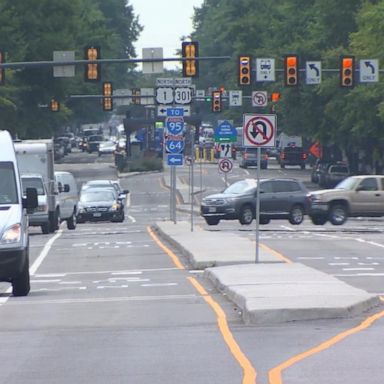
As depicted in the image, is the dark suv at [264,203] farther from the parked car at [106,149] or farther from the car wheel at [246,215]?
the parked car at [106,149]

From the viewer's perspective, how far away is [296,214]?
47.1 meters

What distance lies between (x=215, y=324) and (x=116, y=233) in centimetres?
2659

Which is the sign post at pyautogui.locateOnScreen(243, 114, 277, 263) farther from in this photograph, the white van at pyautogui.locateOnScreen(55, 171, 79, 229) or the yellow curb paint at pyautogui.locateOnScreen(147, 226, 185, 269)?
the white van at pyautogui.locateOnScreen(55, 171, 79, 229)

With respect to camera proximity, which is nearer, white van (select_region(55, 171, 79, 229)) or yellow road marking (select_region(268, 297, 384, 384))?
yellow road marking (select_region(268, 297, 384, 384))

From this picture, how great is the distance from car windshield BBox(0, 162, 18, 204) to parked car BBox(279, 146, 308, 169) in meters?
85.2

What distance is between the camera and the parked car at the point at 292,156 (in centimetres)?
10594

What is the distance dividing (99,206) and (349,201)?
10790 mm

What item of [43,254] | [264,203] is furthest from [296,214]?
[43,254]

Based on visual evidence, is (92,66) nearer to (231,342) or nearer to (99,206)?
(99,206)

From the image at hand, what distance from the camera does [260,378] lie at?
1144cm

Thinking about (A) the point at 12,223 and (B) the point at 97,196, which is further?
(B) the point at 97,196

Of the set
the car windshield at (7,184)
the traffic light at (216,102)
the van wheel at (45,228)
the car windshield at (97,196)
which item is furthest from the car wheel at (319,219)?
the car windshield at (7,184)

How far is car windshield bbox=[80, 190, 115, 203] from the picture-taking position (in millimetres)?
52844

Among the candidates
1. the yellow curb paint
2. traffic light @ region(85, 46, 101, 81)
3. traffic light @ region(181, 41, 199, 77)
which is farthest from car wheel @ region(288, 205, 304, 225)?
traffic light @ region(85, 46, 101, 81)
